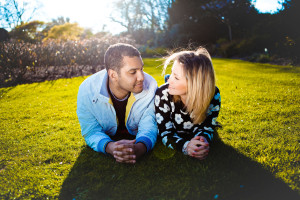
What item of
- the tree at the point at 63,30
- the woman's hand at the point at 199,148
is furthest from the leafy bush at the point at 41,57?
the tree at the point at 63,30

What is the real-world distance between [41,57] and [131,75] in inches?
372

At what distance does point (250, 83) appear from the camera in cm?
699

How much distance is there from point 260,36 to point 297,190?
15320 mm

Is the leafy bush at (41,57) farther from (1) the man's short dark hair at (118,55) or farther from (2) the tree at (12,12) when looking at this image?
(1) the man's short dark hair at (118,55)

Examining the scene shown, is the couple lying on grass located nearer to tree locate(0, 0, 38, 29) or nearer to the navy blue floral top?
the navy blue floral top

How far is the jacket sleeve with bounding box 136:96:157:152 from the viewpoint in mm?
2765

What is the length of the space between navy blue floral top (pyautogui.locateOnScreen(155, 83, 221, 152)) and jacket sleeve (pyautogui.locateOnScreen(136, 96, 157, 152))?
113 mm

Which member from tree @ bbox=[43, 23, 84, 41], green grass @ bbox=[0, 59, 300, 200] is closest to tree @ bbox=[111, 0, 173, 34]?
tree @ bbox=[43, 23, 84, 41]

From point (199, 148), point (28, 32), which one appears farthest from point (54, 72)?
point (28, 32)

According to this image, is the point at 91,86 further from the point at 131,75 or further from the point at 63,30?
the point at 63,30

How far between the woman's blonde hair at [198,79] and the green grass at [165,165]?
77 centimetres

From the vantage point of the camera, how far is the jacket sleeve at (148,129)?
2.77 m

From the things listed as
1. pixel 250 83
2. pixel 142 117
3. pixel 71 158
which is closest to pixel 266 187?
pixel 142 117

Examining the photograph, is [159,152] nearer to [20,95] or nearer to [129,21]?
[20,95]
